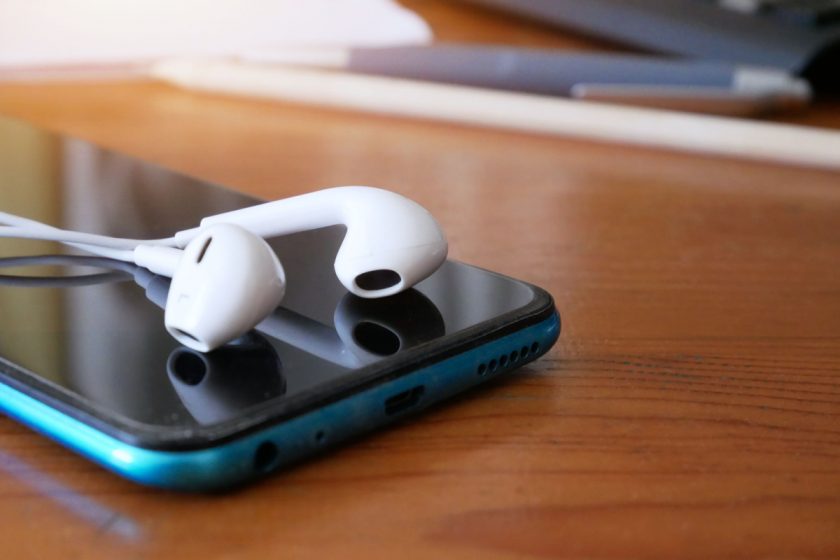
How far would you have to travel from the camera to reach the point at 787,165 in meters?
0.80

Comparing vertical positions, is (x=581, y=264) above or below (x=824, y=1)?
below

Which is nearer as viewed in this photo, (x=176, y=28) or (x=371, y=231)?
(x=371, y=231)

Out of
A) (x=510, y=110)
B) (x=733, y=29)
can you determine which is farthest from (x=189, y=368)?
(x=733, y=29)

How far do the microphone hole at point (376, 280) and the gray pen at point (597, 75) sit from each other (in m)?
0.56

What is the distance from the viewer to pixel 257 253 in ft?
1.14

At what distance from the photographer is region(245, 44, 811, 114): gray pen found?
922 millimetres

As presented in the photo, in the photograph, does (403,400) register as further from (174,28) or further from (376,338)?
(174,28)

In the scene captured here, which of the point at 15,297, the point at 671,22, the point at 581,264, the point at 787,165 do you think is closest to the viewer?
the point at 15,297

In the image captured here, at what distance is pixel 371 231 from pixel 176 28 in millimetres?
813

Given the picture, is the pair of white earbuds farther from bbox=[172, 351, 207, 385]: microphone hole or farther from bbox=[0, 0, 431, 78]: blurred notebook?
bbox=[0, 0, 431, 78]: blurred notebook

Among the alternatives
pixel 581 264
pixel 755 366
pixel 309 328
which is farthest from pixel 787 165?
pixel 309 328

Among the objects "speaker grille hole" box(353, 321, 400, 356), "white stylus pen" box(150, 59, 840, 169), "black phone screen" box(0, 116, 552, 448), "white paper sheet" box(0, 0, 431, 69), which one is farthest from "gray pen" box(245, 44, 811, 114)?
"speaker grille hole" box(353, 321, 400, 356)

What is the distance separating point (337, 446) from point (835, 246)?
392 millimetres

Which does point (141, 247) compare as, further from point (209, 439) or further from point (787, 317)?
point (787, 317)
